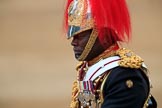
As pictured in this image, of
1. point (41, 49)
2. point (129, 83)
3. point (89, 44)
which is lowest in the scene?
point (129, 83)

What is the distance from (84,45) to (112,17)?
10 cm

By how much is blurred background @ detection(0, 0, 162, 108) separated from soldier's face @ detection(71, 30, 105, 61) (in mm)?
1423

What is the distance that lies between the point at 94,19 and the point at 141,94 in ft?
0.71

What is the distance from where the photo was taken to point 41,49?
8.22 ft

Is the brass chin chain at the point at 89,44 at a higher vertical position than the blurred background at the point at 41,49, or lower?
lower

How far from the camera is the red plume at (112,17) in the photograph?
1.02 meters

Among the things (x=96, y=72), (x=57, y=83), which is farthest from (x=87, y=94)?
(x=57, y=83)

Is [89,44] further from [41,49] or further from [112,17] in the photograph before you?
[41,49]

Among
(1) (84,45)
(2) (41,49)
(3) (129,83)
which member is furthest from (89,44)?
(2) (41,49)

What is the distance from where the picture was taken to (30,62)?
2.50 m

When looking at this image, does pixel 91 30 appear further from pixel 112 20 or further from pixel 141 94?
pixel 141 94

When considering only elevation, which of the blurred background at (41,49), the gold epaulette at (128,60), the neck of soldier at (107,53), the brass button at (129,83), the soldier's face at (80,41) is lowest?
the brass button at (129,83)

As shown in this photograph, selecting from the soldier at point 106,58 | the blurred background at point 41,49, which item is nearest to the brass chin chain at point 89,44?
the soldier at point 106,58

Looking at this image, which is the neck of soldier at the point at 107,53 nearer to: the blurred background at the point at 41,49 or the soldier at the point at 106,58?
the soldier at the point at 106,58
